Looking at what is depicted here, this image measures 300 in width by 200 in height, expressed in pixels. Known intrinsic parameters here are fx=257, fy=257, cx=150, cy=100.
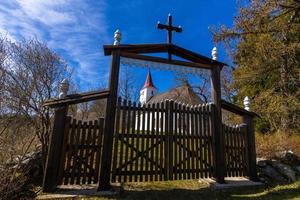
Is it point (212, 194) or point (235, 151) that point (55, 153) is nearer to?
point (212, 194)

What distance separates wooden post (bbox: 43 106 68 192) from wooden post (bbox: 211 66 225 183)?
12.1 ft

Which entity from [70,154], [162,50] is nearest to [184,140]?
[162,50]

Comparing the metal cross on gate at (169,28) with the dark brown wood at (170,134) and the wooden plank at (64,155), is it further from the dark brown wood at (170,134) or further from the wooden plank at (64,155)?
the wooden plank at (64,155)

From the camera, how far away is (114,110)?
5699 millimetres

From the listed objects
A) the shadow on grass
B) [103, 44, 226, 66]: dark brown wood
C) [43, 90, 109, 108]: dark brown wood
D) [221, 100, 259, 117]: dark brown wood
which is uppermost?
[103, 44, 226, 66]: dark brown wood

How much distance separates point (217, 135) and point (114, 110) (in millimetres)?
2753

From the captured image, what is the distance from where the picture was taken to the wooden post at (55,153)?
5074 millimetres

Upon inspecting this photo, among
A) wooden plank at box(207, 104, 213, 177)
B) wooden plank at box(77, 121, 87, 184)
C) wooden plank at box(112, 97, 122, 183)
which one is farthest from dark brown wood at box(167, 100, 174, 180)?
wooden plank at box(77, 121, 87, 184)

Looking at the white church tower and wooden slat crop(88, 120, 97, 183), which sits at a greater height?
the white church tower

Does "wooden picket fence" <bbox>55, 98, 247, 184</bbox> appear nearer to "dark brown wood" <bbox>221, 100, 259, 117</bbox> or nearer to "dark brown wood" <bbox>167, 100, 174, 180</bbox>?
"dark brown wood" <bbox>167, 100, 174, 180</bbox>

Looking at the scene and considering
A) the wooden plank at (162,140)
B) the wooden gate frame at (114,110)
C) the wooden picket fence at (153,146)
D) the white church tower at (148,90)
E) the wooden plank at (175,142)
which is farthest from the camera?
the white church tower at (148,90)

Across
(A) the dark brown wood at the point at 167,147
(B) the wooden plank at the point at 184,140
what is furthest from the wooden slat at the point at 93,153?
(B) the wooden plank at the point at 184,140

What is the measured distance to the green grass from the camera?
17.7ft

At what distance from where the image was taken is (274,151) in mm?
8500
